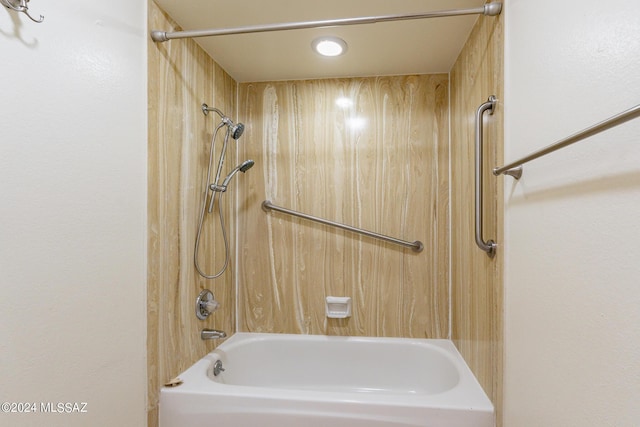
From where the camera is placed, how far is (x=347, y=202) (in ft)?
6.47

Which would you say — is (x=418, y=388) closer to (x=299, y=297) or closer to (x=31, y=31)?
(x=299, y=297)

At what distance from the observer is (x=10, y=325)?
751mm

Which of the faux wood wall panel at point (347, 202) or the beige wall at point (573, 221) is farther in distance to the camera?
the faux wood wall panel at point (347, 202)

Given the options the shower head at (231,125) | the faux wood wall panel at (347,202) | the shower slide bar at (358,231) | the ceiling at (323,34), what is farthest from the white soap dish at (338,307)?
the ceiling at (323,34)

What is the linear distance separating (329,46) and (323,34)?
10 centimetres

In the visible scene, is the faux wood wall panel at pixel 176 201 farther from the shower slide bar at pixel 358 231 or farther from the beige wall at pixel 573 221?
the beige wall at pixel 573 221

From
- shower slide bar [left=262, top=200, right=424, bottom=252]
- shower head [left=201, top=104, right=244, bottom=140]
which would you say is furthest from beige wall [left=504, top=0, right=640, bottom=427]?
shower head [left=201, top=104, right=244, bottom=140]

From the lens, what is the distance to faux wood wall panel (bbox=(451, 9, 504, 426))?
113 cm

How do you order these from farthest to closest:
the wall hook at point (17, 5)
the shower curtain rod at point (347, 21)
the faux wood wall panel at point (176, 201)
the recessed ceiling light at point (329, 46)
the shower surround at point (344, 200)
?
the shower surround at point (344, 200) < the recessed ceiling light at point (329, 46) < the faux wood wall panel at point (176, 201) < the shower curtain rod at point (347, 21) < the wall hook at point (17, 5)

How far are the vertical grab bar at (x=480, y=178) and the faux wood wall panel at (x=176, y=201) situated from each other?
120 cm

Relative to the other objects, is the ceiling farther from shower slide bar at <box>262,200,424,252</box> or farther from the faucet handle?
the faucet handle

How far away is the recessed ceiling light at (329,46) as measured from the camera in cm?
153

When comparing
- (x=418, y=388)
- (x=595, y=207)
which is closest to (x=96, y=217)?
(x=595, y=207)

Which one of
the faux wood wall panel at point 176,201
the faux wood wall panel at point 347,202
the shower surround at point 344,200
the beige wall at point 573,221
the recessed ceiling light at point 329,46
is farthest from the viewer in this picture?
the faux wood wall panel at point 347,202
